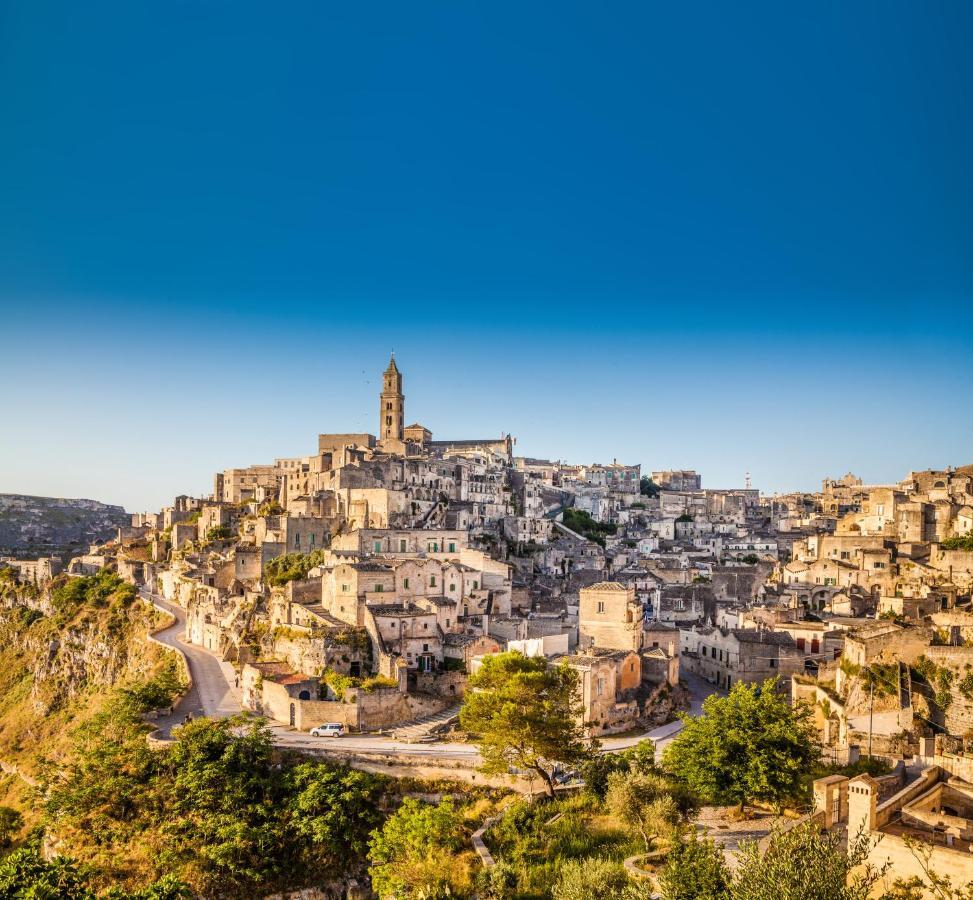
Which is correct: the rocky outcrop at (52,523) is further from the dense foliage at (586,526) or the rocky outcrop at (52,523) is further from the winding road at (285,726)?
the winding road at (285,726)

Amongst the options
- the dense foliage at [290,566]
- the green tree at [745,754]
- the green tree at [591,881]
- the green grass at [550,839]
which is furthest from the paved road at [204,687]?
the green tree at [745,754]

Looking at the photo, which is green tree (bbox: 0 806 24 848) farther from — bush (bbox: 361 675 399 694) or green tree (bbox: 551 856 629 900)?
green tree (bbox: 551 856 629 900)

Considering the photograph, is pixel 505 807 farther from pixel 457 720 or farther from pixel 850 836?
pixel 850 836

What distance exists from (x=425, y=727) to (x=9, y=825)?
1913 centimetres

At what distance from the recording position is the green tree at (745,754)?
75.9 feet

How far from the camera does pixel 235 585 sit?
52.9m

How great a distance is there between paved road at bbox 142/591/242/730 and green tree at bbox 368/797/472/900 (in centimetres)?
1403

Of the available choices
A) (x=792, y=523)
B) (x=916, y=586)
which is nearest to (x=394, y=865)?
(x=916, y=586)

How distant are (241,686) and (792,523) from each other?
196 feet

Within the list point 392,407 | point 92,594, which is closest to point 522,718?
point 92,594

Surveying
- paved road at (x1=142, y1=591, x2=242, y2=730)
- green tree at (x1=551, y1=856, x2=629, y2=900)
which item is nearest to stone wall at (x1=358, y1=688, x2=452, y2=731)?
paved road at (x1=142, y1=591, x2=242, y2=730)

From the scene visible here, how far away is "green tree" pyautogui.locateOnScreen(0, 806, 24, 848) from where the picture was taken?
115ft

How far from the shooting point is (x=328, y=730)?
3331cm

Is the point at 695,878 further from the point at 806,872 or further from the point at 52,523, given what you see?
the point at 52,523
